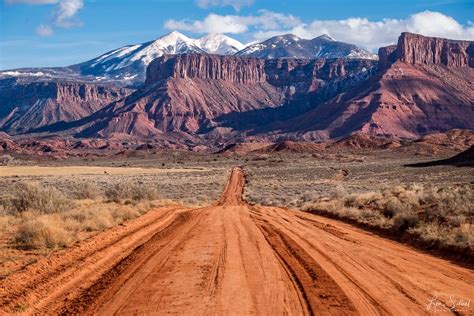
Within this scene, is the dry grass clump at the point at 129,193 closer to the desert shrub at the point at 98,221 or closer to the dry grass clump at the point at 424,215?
the desert shrub at the point at 98,221

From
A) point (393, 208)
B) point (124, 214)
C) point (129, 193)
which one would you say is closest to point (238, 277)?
point (393, 208)

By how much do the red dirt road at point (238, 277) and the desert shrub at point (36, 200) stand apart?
6.59 m

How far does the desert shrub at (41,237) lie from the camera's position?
1481 centimetres

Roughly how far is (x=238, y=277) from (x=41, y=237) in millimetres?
6691

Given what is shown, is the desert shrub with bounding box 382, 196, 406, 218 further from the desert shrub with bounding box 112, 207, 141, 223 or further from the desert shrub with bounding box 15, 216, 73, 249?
the desert shrub with bounding box 15, 216, 73, 249

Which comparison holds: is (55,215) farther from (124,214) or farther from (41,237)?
(41,237)

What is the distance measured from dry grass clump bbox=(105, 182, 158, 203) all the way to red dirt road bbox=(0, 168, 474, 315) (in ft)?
Result: 42.5

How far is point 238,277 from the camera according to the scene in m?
10.9

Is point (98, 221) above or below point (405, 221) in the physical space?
below

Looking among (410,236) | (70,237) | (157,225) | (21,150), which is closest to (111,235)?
(70,237)

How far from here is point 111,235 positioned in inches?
667

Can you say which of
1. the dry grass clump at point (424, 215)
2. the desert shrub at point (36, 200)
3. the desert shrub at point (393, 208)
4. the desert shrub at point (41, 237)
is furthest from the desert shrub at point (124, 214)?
the desert shrub at point (393, 208)

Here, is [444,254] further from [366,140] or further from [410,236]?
[366,140]

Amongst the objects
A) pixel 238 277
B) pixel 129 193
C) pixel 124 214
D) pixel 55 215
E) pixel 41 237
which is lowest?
pixel 129 193
